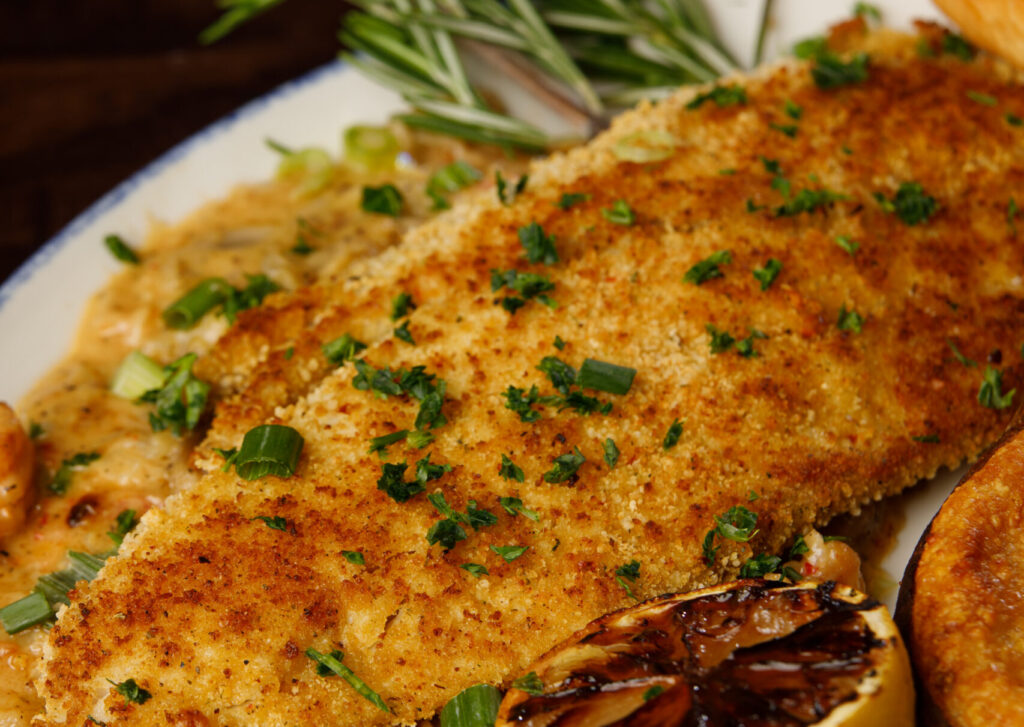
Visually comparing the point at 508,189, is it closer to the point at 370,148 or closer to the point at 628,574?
the point at 370,148

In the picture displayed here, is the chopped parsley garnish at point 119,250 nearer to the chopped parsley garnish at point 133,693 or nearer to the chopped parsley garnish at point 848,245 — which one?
the chopped parsley garnish at point 133,693

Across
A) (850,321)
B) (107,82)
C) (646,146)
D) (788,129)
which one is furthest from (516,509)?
(107,82)

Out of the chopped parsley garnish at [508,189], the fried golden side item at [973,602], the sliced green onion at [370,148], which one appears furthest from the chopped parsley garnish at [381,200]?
the fried golden side item at [973,602]

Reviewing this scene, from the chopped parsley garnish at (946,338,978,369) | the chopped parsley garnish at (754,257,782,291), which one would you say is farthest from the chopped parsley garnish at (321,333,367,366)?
the chopped parsley garnish at (946,338,978,369)

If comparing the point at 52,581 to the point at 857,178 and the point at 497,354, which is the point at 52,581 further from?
the point at 857,178

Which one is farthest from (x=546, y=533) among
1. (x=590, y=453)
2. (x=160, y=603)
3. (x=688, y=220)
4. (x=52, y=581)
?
(x=52, y=581)

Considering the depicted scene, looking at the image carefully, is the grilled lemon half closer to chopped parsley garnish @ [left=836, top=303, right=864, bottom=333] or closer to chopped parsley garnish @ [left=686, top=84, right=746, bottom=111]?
chopped parsley garnish @ [left=836, top=303, right=864, bottom=333]
